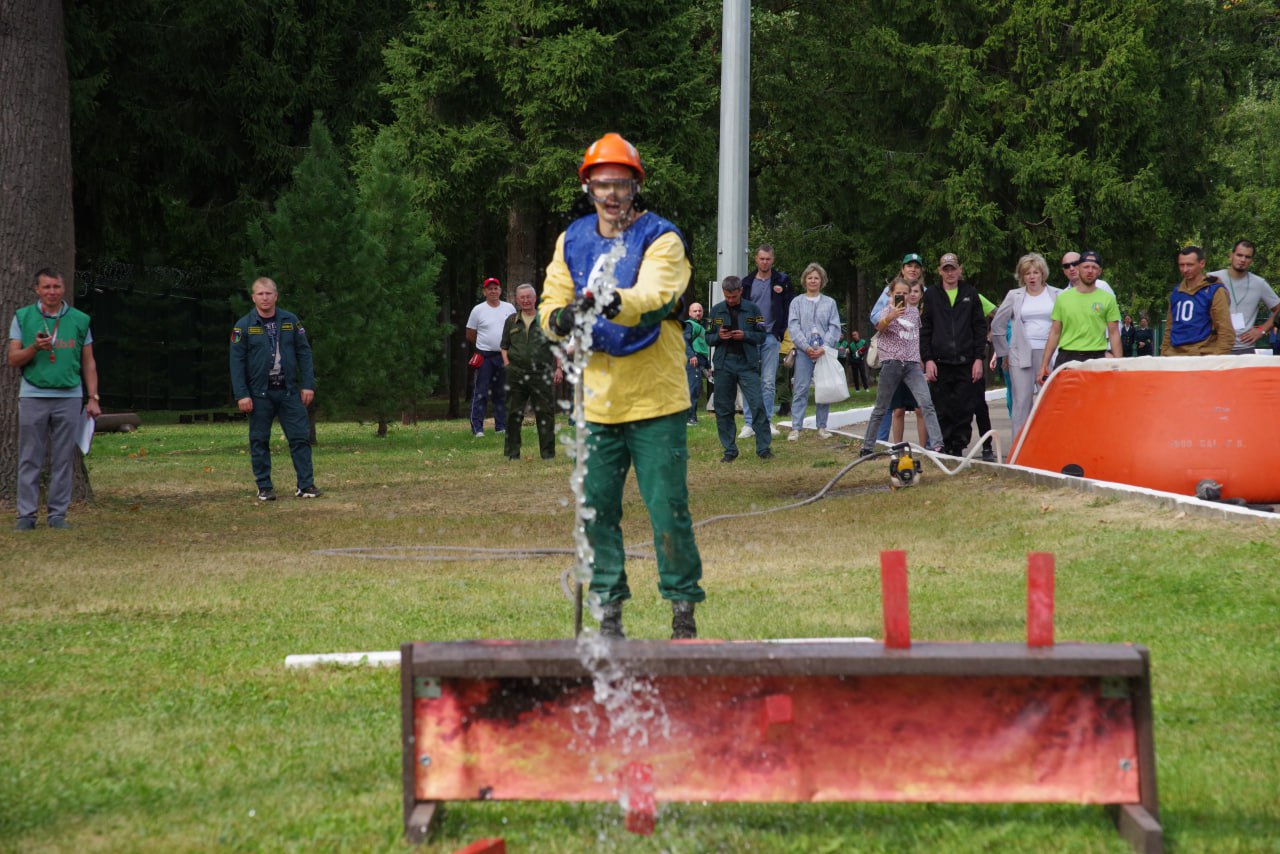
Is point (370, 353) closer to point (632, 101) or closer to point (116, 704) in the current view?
point (632, 101)

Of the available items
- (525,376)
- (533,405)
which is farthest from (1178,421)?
(525,376)

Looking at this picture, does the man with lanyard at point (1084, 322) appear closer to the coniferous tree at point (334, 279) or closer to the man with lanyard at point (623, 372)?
the man with lanyard at point (623, 372)

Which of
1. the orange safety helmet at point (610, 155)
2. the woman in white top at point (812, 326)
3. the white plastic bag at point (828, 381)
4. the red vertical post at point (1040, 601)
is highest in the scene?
the orange safety helmet at point (610, 155)

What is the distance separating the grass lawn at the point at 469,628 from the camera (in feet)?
15.6

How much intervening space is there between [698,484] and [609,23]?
66.7 ft

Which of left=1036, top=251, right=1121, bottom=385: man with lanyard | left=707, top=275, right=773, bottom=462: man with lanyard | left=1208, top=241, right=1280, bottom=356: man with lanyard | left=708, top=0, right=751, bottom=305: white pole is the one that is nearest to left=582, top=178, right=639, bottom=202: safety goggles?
left=1036, top=251, right=1121, bottom=385: man with lanyard

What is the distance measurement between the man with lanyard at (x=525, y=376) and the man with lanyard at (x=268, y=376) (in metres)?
3.14

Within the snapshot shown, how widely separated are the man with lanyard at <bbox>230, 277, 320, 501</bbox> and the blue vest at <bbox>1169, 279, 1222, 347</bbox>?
8.06m

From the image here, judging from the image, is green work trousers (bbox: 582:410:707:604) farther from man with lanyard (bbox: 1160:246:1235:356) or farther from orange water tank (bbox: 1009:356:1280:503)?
man with lanyard (bbox: 1160:246:1235:356)

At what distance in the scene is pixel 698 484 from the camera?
15672mm

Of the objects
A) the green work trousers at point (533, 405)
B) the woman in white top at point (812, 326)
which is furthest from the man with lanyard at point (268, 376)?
the woman in white top at point (812, 326)

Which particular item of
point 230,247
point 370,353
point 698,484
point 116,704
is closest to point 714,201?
point 230,247

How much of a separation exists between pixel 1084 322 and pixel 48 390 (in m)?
9.09

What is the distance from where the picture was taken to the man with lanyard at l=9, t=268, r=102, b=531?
499 inches
